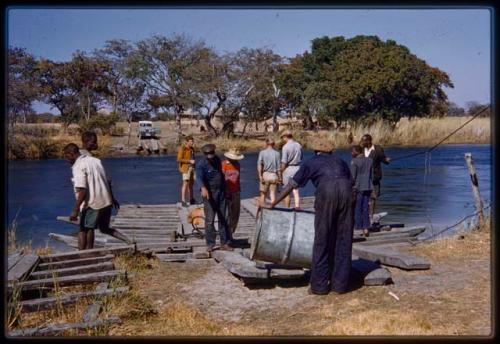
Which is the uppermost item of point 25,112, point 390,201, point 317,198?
point 25,112

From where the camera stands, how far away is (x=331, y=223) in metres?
6.73

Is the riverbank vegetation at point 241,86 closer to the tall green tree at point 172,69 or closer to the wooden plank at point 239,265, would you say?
the tall green tree at point 172,69

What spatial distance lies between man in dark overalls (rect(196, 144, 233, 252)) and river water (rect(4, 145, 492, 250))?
4.65 meters

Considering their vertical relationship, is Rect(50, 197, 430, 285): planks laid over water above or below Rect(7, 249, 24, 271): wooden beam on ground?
below

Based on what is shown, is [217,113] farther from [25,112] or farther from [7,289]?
[7,289]

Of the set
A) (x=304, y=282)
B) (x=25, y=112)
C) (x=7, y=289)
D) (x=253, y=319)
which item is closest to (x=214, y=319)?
(x=253, y=319)

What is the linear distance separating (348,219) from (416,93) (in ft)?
126

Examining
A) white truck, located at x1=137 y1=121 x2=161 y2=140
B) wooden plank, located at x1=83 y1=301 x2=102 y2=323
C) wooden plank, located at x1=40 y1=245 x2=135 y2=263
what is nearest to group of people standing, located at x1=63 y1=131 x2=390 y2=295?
wooden plank, located at x1=40 y1=245 x2=135 y2=263

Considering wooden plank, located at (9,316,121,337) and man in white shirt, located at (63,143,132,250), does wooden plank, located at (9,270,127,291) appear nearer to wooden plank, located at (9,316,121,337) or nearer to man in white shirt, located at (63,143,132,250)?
man in white shirt, located at (63,143,132,250)

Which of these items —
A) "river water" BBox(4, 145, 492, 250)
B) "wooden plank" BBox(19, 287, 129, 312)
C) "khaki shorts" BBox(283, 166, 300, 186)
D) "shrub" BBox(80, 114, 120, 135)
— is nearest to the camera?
"wooden plank" BBox(19, 287, 129, 312)

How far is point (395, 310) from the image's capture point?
20.3 feet

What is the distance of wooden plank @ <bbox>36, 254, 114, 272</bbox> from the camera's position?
24.9ft

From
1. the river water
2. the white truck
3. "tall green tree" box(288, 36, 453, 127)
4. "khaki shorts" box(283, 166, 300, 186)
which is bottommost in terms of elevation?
the river water

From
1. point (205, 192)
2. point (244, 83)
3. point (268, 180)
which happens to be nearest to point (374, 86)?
point (244, 83)
